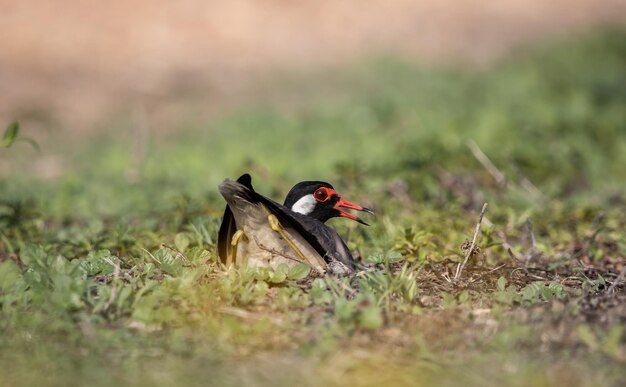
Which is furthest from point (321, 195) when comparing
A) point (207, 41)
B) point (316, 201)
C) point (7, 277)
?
point (207, 41)

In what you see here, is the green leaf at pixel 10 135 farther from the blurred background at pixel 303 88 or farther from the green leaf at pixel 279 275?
the blurred background at pixel 303 88

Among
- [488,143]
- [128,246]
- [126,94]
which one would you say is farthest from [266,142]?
[128,246]

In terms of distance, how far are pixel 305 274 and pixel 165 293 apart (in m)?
0.75

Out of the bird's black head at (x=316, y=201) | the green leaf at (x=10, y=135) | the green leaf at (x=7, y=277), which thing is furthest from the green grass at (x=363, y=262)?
the green leaf at (x=10, y=135)

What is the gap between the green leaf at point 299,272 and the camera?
5.34 metres

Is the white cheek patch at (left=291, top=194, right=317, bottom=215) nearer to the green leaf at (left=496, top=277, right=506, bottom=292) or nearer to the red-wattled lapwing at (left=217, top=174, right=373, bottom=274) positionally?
the red-wattled lapwing at (left=217, top=174, right=373, bottom=274)

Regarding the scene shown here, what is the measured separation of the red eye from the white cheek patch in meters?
0.02

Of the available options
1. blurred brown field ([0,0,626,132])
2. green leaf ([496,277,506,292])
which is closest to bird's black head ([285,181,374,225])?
green leaf ([496,277,506,292])

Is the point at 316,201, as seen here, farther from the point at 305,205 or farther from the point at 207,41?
the point at 207,41

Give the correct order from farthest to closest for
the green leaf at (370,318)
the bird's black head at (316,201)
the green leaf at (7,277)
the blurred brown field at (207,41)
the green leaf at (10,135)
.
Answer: the blurred brown field at (207,41) → the bird's black head at (316,201) → the green leaf at (10,135) → the green leaf at (7,277) → the green leaf at (370,318)

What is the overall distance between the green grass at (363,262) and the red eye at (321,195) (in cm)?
38

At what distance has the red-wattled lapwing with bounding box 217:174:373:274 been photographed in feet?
17.5

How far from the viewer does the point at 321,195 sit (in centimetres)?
640

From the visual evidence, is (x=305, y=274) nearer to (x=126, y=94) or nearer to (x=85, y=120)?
(x=85, y=120)
